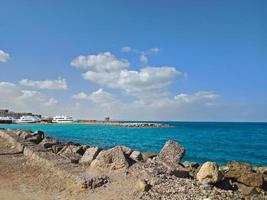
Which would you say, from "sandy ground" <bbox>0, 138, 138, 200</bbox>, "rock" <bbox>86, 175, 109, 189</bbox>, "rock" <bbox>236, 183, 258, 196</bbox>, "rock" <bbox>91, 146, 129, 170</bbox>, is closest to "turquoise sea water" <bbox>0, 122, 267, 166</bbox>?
"rock" <bbox>236, 183, 258, 196</bbox>

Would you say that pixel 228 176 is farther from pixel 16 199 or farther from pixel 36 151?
pixel 36 151

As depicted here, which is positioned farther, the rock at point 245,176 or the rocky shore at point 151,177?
the rock at point 245,176

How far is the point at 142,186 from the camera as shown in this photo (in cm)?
999

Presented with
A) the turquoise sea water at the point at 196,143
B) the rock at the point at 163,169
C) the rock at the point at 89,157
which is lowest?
the turquoise sea water at the point at 196,143

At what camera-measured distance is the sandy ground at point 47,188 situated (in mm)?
10062

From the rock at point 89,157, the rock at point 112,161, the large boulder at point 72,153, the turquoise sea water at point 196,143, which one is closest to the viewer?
the rock at point 112,161

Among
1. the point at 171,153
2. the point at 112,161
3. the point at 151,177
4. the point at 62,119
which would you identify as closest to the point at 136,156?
the point at 171,153

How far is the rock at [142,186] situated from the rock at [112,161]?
1948 mm

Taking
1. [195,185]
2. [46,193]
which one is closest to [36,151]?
[46,193]

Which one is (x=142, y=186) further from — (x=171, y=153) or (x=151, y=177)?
(x=171, y=153)

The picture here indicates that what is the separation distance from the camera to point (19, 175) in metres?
13.4

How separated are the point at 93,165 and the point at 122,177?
6.21ft

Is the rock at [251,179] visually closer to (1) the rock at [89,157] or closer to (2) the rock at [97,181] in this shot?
(2) the rock at [97,181]

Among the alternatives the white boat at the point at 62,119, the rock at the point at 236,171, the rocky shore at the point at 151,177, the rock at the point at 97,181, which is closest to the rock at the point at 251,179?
the rocky shore at the point at 151,177
